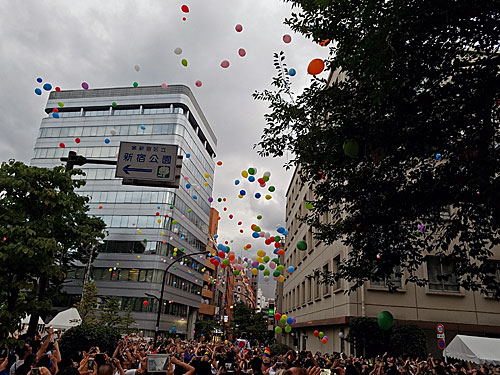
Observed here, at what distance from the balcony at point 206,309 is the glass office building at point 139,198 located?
5752mm

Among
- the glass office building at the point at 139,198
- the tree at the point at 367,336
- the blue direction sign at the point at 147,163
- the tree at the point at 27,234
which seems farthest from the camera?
the glass office building at the point at 139,198

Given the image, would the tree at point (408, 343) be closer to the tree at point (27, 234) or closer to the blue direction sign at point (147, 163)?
the blue direction sign at point (147, 163)

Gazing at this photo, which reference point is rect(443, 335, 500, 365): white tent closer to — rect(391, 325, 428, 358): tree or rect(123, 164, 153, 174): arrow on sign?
rect(391, 325, 428, 358): tree

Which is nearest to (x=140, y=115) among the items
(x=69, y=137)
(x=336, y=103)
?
(x=69, y=137)

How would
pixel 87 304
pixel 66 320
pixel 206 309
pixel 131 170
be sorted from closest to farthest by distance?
pixel 131 170, pixel 66 320, pixel 87 304, pixel 206 309

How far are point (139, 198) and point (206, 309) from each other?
3065cm

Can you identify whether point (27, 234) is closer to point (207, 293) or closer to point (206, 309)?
point (206, 309)

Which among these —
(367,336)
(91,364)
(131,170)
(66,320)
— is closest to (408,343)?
(367,336)

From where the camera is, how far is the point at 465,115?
657 cm

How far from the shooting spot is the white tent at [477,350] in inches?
511

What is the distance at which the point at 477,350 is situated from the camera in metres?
13.2

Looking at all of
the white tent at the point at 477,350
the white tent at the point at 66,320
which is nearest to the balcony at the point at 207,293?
the white tent at the point at 66,320

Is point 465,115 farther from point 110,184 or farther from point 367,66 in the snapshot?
point 110,184

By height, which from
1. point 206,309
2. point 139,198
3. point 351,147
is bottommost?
point 206,309
